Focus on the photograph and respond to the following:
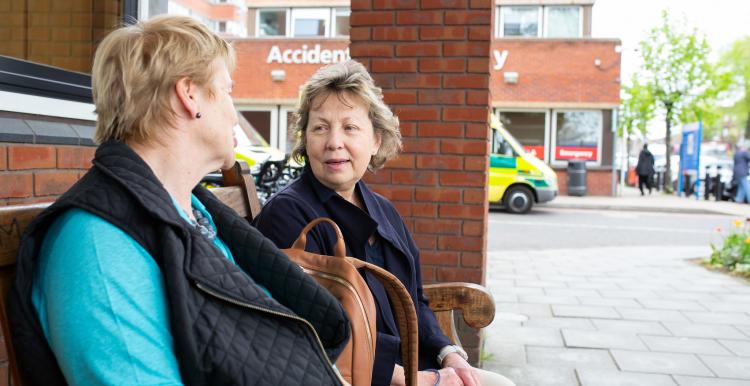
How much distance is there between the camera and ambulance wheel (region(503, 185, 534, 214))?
15805 mm

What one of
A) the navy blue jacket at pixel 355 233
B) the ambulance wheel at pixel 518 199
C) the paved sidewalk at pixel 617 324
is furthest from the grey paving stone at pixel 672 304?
the ambulance wheel at pixel 518 199

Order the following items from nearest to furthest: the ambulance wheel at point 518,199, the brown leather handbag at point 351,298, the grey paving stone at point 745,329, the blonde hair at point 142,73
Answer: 1. the blonde hair at point 142,73
2. the brown leather handbag at point 351,298
3. the grey paving stone at point 745,329
4. the ambulance wheel at point 518,199

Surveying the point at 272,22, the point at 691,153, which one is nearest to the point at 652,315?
the point at 691,153

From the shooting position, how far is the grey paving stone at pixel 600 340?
185 inches

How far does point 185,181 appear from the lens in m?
1.49

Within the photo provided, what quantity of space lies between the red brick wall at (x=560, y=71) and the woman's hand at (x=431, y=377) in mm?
20890

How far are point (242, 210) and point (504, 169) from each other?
1366 centimetres

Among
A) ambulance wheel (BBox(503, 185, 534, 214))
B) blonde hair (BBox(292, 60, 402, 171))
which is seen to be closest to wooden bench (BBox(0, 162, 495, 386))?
blonde hair (BBox(292, 60, 402, 171))

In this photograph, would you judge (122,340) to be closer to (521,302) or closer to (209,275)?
(209,275)

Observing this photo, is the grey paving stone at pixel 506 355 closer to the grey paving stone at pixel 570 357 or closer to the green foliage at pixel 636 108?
the grey paving stone at pixel 570 357

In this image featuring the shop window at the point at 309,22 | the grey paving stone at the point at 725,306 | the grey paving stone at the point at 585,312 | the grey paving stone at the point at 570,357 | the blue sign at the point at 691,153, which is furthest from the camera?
the shop window at the point at 309,22

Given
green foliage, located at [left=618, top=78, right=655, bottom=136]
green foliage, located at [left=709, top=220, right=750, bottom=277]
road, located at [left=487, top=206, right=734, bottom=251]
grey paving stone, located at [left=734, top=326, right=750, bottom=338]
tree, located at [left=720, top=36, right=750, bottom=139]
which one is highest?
tree, located at [left=720, top=36, right=750, bottom=139]

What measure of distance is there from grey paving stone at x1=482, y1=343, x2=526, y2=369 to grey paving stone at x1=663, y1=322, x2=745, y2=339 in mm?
1329

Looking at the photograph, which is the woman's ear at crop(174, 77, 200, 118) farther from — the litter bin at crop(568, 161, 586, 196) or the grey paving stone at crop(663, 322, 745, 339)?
the litter bin at crop(568, 161, 586, 196)
